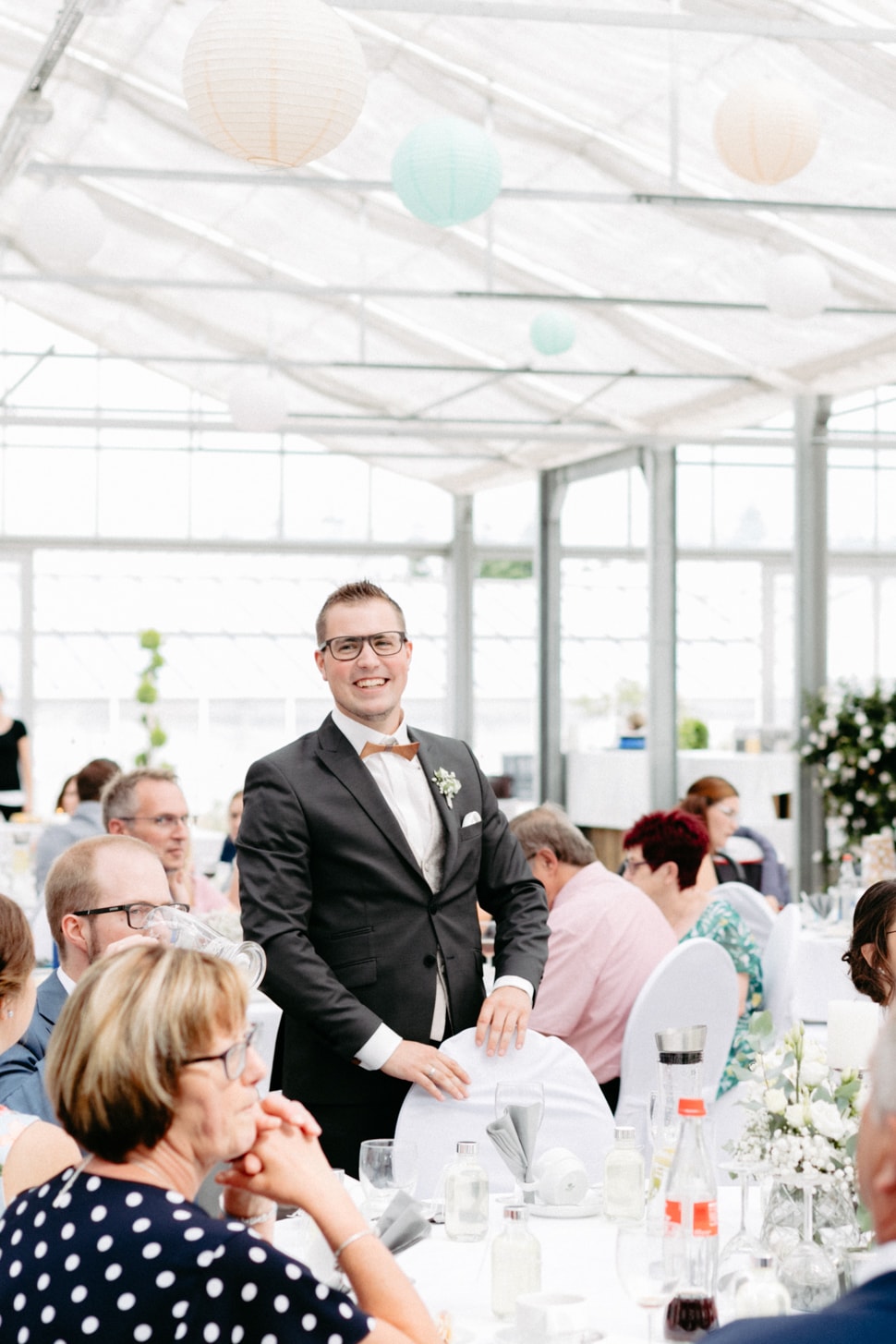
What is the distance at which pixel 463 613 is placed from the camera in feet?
57.6

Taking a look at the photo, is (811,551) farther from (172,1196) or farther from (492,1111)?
(172,1196)

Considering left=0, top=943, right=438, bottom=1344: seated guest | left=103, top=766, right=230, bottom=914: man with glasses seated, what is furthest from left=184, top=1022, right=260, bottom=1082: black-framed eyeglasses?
left=103, top=766, right=230, bottom=914: man with glasses seated

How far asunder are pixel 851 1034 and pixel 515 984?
2.54 ft

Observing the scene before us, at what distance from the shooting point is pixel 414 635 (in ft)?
57.8

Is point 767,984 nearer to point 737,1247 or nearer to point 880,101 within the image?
point 737,1247

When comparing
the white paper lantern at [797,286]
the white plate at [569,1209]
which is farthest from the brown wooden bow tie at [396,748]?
the white paper lantern at [797,286]

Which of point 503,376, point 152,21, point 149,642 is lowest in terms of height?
point 149,642

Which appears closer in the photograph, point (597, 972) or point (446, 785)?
point (446, 785)

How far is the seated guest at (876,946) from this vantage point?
319cm

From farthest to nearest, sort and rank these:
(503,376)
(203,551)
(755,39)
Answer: (203,551)
(503,376)
(755,39)

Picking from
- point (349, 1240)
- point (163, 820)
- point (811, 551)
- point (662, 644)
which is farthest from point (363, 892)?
point (662, 644)

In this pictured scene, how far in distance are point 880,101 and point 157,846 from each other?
17.8 feet

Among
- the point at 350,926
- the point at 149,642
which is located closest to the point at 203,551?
the point at 149,642

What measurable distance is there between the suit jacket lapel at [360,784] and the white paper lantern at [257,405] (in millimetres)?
7169
